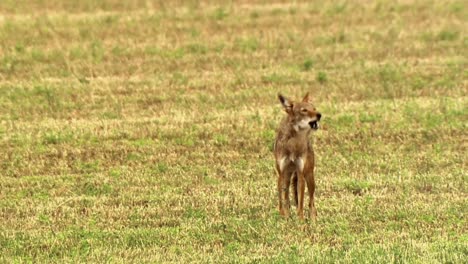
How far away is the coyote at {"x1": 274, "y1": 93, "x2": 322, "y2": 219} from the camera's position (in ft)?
36.2

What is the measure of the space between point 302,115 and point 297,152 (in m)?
0.43

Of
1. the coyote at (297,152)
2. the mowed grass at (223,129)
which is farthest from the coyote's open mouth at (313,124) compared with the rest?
the mowed grass at (223,129)

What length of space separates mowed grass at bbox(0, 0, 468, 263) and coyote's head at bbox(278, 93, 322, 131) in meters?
1.07

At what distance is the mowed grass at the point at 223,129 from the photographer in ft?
34.2

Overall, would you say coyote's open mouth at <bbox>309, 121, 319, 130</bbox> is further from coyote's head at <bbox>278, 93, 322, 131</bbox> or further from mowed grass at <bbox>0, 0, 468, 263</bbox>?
mowed grass at <bbox>0, 0, 468, 263</bbox>

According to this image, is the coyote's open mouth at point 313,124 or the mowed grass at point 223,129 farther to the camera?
the coyote's open mouth at point 313,124

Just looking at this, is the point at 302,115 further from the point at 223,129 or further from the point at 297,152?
the point at 223,129

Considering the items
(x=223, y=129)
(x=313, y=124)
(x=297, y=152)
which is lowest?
(x=223, y=129)

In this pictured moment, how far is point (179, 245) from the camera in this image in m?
10.2

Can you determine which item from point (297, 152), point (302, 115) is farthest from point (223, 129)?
point (297, 152)

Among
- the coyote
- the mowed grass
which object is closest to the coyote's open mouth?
the coyote

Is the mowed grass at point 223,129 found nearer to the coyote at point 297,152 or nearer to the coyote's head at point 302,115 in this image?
→ the coyote at point 297,152

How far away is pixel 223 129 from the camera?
647 inches

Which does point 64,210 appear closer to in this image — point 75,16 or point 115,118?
point 115,118
